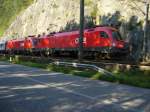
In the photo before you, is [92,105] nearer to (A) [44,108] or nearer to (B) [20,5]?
(A) [44,108]

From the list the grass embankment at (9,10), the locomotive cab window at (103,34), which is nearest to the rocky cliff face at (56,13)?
the locomotive cab window at (103,34)

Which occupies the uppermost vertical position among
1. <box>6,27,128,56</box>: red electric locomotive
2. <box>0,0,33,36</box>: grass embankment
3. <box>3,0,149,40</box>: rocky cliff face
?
<box>0,0,33,36</box>: grass embankment

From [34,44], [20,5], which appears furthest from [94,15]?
[20,5]

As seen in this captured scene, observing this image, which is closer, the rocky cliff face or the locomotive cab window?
the locomotive cab window

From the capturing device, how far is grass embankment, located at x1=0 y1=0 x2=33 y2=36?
329 feet

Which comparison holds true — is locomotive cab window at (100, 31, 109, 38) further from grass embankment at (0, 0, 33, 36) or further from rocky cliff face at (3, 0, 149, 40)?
grass embankment at (0, 0, 33, 36)

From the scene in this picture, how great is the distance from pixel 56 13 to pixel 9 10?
43.2 m

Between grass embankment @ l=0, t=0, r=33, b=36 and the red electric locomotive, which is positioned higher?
grass embankment @ l=0, t=0, r=33, b=36

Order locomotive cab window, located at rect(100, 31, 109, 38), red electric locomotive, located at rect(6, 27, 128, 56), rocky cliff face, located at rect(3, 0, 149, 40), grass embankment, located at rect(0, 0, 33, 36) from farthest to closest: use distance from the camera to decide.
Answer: grass embankment, located at rect(0, 0, 33, 36), rocky cliff face, located at rect(3, 0, 149, 40), locomotive cab window, located at rect(100, 31, 109, 38), red electric locomotive, located at rect(6, 27, 128, 56)

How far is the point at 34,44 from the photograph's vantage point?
5359 centimetres

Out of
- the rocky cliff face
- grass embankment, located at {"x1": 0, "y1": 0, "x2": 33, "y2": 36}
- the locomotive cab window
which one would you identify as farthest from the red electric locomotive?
grass embankment, located at {"x1": 0, "y1": 0, "x2": 33, "y2": 36}

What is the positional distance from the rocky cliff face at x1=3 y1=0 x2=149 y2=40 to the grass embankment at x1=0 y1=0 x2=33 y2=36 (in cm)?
747

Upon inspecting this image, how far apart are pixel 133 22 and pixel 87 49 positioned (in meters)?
8.08

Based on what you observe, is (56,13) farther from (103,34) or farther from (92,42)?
(103,34)
